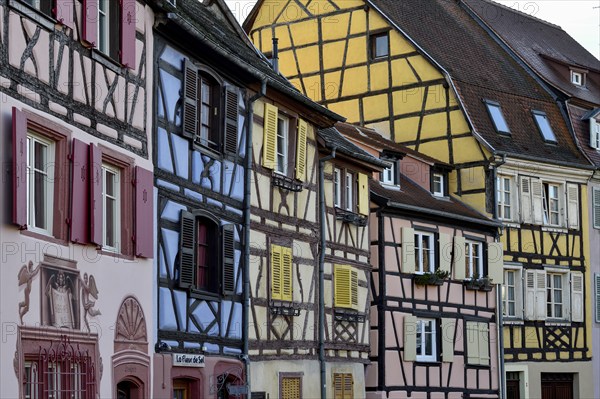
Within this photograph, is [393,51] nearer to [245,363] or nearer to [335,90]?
[335,90]

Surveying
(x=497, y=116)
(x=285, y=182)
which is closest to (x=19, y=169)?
(x=285, y=182)

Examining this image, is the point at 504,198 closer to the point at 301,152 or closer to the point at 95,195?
the point at 301,152

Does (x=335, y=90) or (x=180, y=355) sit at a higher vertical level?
(x=335, y=90)

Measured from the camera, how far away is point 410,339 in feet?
116

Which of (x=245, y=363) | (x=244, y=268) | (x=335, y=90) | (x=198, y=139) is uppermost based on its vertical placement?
(x=335, y=90)

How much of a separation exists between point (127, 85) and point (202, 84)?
3820mm

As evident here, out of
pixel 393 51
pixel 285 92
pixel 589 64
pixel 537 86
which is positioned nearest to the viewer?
pixel 285 92

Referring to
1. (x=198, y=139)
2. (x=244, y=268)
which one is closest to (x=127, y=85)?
(x=198, y=139)

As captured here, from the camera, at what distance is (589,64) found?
51.8 metres

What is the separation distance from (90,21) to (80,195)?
240 centimetres

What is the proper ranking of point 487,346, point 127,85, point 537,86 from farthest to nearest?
point 537,86 → point 487,346 → point 127,85

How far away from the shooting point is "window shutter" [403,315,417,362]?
35.3m

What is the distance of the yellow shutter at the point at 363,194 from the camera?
105 ft

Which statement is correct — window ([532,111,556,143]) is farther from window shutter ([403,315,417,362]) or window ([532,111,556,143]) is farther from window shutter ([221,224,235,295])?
window shutter ([221,224,235,295])
